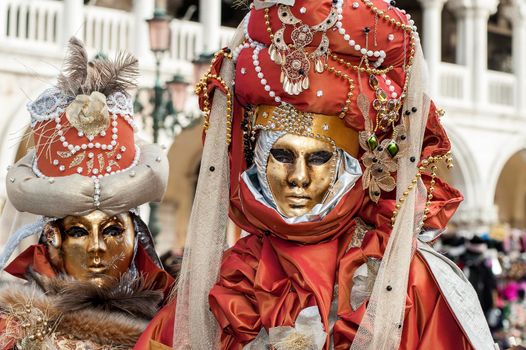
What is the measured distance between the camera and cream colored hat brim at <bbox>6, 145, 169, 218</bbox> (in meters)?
Result: 3.78

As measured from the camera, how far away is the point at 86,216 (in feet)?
12.5

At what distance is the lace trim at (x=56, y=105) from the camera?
155 inches

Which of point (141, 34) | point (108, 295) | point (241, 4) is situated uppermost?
point (141, 34)

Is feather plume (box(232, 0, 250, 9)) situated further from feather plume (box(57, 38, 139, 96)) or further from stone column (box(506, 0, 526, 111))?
stone column (box(506, 0, 526, 111))

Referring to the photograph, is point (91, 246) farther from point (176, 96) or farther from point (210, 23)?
point (210, 23)

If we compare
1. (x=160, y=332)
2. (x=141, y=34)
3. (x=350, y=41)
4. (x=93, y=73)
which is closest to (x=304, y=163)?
(x=350, y=41)

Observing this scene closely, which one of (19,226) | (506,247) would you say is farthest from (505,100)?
(19,226)

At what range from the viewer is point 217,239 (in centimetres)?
324

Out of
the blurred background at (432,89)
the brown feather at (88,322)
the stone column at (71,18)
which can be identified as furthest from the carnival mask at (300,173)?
the stone column at (71,18)

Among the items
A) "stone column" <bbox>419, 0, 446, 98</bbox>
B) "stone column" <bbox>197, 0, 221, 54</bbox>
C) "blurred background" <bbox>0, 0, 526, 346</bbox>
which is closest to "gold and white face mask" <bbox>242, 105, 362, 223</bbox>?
"blurred background" <bbox>0, 0, 526, 346</bbox>

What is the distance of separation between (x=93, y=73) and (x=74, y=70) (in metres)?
0.07

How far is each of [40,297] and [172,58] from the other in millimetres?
9844

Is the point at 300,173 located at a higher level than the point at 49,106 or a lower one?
lower

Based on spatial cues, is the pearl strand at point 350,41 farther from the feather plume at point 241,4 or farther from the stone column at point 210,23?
the stone column at point 210,23
